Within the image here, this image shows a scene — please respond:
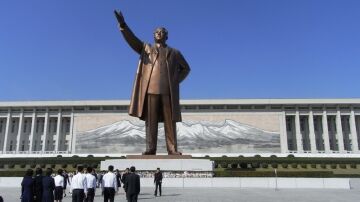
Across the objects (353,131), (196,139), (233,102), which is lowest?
(196,139)

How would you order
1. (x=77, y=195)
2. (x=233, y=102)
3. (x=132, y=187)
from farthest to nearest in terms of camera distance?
(x=233, y=102) < (x=77, y=195) < (x=132, y=187)

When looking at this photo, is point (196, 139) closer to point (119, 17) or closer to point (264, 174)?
point (264, 174)

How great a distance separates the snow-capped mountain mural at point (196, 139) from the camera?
48.8 meters

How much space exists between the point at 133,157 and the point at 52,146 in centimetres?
4661

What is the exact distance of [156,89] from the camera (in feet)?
40.3

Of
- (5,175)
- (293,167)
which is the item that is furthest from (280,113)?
(5,175)

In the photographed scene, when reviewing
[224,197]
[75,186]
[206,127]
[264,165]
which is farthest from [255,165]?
[75,186]

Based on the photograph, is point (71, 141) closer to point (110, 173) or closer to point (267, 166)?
point (267, 166)

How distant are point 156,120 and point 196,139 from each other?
37.3m

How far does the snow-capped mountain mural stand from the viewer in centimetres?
4875

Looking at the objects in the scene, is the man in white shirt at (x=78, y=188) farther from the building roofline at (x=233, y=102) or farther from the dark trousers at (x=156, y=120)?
the building roofline at (x=233, y=102)

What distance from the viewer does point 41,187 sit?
6.18 meters

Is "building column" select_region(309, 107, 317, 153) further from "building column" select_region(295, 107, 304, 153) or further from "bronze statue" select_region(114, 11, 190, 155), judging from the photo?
"bronze statue" select_region(114, 11, 190, 155)

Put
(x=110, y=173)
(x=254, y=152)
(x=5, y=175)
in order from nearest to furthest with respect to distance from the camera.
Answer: (x=110, y=173) < (x=5, y=175) < (x=254, y=152)
